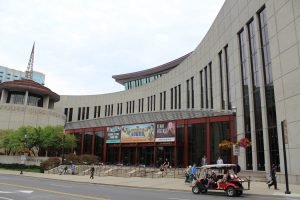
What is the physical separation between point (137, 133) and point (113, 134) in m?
5.91

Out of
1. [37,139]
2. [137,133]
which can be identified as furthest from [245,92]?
[37,139]

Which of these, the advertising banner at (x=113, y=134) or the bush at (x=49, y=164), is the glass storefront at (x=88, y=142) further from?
the bush at (x=49, y=164)

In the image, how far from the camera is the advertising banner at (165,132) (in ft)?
145

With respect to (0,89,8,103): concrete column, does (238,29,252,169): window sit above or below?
below

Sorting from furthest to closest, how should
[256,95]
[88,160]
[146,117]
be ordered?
[88,160], [146,117], [256,95]

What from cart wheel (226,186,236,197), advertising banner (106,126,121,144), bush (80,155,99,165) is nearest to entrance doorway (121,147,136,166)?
advertising banner (106,126,121,144)

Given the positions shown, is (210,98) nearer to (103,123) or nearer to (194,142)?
(194,142)

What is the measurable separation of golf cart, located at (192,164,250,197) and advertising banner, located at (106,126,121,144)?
31671 mm

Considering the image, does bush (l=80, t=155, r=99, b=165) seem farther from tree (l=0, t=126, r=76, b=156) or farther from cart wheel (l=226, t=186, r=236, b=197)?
cart wheel (l=226, t=186, r=236, b=197)

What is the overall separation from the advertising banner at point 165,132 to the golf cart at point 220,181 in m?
22.8

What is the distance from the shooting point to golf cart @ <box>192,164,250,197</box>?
1845 centimetres

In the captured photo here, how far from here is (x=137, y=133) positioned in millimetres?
48594

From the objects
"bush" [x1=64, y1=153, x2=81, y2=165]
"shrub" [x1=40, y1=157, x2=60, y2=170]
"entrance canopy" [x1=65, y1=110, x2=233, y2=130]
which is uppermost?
"entrance canopy" [x1=65, y1=110, x2=233, y2=130]

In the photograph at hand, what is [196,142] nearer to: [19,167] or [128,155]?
[128,155]
